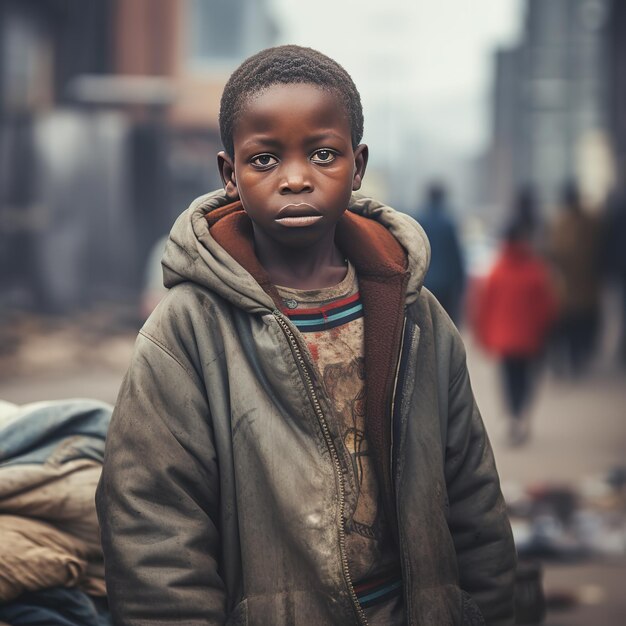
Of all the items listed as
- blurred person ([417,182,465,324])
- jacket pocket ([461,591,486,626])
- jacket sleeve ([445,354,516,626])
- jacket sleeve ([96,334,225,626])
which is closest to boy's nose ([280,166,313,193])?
jacket sleeve ([96,334,225,626])

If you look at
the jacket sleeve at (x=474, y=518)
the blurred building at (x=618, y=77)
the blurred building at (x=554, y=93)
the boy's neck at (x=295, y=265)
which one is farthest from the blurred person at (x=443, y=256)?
the blurred building at (x=554, y=93)

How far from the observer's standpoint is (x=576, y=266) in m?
12.3

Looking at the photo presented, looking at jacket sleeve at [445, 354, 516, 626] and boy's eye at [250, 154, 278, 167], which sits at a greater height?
boy's eye at [250, 154, 278, 167]

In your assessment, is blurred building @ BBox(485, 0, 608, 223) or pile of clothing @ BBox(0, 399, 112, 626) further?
blurred building @ BBox(485, 0, 608, 223)

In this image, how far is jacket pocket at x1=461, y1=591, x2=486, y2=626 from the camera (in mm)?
2502

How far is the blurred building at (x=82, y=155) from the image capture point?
51.6ft

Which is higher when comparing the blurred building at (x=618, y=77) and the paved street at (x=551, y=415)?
the blurred building at (x=618, y=77)

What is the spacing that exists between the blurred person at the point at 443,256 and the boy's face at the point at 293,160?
25.6 feet

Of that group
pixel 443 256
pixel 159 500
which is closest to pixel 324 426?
pixel 159 500

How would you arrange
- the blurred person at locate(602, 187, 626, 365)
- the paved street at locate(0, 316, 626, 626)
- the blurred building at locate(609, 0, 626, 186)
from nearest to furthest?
the paved street at locate(0, 316, 626, 626) < the blurred person at locate(602, 187, 626, 365) < the blurred building at locate(609, 0, 626, 186)

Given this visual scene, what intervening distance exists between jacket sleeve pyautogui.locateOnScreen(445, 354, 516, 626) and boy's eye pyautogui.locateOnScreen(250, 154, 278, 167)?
0.65 meters

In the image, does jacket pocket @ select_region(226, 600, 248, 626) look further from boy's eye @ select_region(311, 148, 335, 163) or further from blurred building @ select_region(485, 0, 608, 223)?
blurred building @ select_region(485, 0, 608, 223)

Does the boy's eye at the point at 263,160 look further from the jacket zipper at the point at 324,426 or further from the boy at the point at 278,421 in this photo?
the jacket zipper at the point at 324,426

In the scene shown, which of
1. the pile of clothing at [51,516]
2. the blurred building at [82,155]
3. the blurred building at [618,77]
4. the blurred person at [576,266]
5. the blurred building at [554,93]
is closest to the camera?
the pile of clothing at [51,516]
